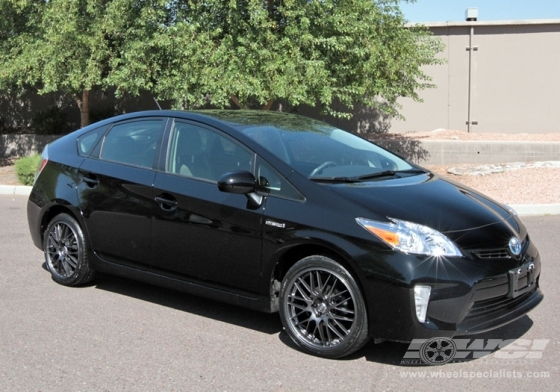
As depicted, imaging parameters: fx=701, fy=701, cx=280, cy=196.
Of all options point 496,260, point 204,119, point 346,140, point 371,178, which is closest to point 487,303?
point 496,260

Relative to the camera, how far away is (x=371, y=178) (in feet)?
17.1

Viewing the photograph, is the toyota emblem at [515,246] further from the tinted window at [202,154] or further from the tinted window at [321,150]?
the tinted window at [202,154]

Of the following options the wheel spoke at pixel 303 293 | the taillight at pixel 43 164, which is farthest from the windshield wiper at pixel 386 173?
the taillight at pixel 43 164

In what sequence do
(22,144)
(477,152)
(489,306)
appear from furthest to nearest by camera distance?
1. (22,144)
2. (477,152)
3. (489,306)

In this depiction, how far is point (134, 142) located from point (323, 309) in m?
2.39

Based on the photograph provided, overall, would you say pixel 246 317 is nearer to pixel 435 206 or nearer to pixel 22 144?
pixel 435 206

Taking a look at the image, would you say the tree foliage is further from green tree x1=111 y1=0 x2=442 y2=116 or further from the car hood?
the car hood

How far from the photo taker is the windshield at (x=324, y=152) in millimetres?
5191

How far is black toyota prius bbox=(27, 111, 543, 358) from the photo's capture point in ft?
14.5

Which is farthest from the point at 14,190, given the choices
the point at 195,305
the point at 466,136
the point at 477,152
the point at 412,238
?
the point at 466,136

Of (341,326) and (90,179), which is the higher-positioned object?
(90,179)

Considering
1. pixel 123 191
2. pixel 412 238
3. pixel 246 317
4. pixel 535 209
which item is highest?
pixel 123 191

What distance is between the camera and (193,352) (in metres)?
4.89

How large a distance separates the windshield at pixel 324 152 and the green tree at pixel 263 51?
7.62m
